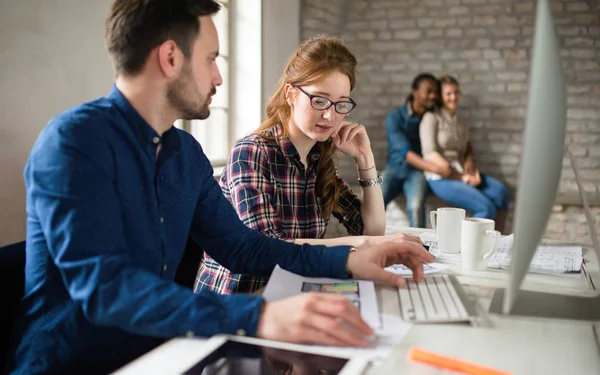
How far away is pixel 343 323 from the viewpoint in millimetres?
748

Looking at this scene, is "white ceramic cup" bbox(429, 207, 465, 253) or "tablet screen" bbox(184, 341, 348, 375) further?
"white ceramic cup" bbox(429, 207, 465, 253)

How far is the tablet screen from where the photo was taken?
0.67 m

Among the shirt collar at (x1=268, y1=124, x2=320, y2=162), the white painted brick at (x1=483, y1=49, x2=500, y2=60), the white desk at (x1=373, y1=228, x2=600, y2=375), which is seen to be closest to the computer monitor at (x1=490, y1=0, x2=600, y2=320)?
the white desk at (x1=373, y1=228, x2=600, y2=375)

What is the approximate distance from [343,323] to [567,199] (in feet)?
14.1

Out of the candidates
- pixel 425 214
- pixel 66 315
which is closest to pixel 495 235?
pixel 66 315

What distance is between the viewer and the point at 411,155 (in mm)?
4496

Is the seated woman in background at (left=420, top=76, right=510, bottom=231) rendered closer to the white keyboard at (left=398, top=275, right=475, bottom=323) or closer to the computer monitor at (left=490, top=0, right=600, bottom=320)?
the white keyboard at (left=398, top=275, right=475, bottom=323)

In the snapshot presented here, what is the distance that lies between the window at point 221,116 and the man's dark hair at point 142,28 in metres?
2.62

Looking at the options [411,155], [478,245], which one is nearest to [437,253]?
[478,245]

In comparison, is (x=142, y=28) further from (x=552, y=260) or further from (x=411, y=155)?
(x=411, y=155)

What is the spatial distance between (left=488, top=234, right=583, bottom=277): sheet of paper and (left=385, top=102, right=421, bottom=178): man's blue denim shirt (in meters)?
3.05


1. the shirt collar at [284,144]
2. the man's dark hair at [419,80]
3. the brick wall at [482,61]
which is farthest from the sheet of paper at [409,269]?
the man's dark hair at [419,80]

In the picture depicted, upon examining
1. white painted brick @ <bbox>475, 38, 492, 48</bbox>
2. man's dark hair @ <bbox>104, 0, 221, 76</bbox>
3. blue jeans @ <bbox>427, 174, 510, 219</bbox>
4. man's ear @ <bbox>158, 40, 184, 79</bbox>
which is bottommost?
blue jeans @ <bbox>427, 174, 510, 219</bbox>

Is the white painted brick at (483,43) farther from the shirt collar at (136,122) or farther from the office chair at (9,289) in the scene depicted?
the office chair at (9,289)
